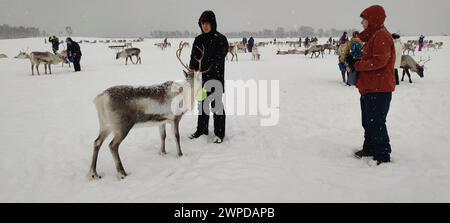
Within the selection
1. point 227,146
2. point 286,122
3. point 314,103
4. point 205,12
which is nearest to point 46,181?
point 227,146

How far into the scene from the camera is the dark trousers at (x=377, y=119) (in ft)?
13.9

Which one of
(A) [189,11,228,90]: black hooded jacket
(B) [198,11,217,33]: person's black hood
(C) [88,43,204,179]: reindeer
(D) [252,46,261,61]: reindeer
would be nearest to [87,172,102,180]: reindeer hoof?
(C) [88,43,204,179]: reindeer

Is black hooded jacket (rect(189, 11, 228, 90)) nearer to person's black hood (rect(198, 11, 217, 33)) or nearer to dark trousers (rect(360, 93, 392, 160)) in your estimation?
person's black hood (rect(198, 11, 217, 33))

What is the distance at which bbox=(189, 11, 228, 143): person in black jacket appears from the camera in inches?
213

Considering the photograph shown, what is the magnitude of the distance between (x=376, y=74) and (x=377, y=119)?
1.97 feet

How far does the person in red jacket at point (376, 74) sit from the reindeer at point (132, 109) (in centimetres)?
256

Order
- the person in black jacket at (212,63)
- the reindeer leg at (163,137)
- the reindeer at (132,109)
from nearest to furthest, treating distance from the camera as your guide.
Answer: the reindeer at (132,109) < the reindeer leg at (163,137) < the person in black jacket at (212,63)

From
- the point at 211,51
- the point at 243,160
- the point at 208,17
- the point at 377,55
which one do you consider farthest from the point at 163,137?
the point at 377,55

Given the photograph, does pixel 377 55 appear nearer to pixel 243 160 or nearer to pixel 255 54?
pixel 243 160

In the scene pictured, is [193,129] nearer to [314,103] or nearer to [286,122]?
[286,122]

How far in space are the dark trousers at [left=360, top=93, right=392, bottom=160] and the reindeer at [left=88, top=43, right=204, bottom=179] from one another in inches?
102

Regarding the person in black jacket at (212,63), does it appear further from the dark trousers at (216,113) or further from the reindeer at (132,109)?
the reindeer at (132,109)

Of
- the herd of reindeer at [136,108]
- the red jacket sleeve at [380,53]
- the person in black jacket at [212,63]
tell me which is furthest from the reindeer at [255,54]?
the red jacket sleeve at [380,53]

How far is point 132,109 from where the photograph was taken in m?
4.27
